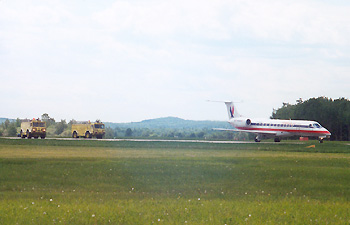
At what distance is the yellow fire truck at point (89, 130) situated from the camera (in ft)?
271

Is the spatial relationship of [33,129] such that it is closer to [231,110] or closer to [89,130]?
[89,130]

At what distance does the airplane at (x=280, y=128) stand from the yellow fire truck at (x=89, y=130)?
72.0 feet

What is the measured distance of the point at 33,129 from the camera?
249 feet

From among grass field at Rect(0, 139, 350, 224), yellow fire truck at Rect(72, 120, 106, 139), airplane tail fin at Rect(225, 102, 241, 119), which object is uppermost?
airplane tail fin at Rect(225, 102, 241, 119)

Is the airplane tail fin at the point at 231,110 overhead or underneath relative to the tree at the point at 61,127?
overhead

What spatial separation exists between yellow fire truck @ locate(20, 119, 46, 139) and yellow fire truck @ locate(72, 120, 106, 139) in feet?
22.9

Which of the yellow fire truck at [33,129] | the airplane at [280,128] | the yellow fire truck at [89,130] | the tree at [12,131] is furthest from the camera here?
the tree at [12,131]

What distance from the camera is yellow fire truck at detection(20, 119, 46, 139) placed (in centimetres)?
7600

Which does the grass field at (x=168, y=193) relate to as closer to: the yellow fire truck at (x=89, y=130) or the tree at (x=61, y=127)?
the yellow fire truck at (x=89, y=130)

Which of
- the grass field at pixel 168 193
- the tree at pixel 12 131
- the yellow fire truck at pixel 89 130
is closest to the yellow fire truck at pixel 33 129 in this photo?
the yellow fire truck at pixel 89 130

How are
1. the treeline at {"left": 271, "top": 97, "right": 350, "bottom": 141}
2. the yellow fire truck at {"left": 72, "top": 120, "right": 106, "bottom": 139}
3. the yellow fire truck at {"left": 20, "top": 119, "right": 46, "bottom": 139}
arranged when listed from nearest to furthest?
the yellow fire truck at {"left": 20, "top": 119, "right": 46, "bottom": 139}
the yellow fire truck at {"left": 72, "top": 120, "right": 106, "bottom": 139}
the treeline at {"left": 271, "top": 97, "right": 350, "bottom": 141}

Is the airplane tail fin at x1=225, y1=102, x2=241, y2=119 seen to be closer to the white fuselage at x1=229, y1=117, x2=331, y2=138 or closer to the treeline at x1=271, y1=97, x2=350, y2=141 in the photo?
the white fuselage at x1=229, y1=117, x2=331, y2=138

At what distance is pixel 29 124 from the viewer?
76750 mm

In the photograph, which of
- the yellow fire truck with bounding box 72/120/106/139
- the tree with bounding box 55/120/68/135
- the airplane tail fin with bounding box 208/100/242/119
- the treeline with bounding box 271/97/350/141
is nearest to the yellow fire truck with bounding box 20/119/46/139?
the yellow fire truck with bounding box 72/120/106/139
